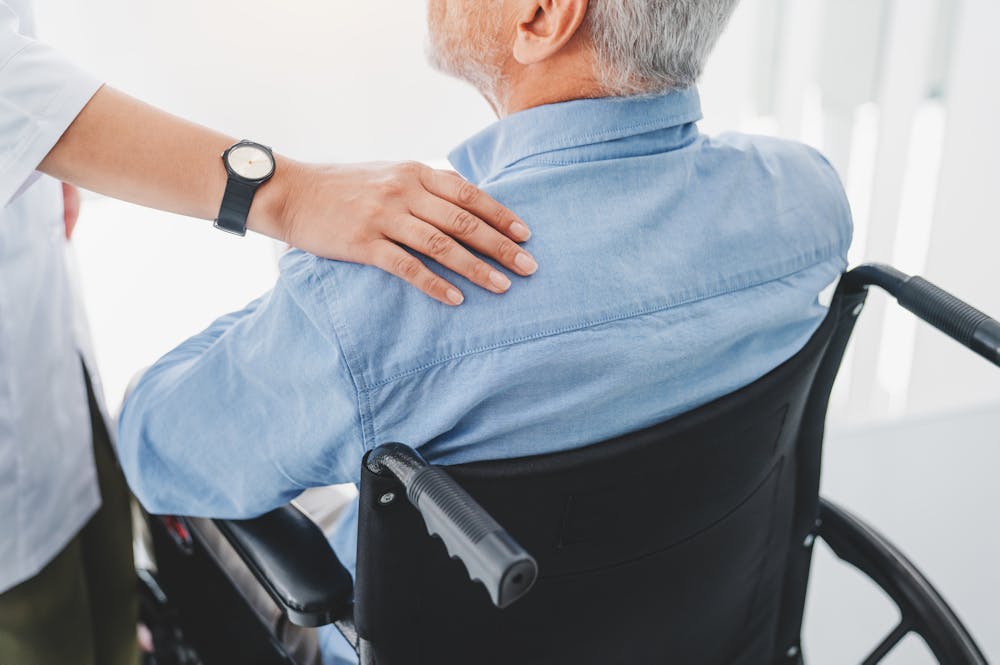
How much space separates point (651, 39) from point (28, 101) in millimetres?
517

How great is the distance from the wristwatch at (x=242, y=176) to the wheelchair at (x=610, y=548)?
28cm

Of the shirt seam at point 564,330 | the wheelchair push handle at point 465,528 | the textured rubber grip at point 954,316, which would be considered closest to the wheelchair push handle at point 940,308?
the textured rubber grip at point 954,316

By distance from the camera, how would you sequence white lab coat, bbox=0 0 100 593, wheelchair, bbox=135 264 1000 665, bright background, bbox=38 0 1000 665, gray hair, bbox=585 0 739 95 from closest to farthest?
wheelchair, bbox=135 264 1000 665 → gray hair, bbox=585 0 739 95 → white lab coat, bbox=0 0 100 593 → bright background, bbox=38 0 1000 665

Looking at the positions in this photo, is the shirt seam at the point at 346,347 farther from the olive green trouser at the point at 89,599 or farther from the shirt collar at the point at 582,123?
the olive green trouser at the point at 89,599

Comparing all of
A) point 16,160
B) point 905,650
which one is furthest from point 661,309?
point 905,650

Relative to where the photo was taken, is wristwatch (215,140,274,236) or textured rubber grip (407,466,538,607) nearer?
textured rubber grip (407,466,538,607)

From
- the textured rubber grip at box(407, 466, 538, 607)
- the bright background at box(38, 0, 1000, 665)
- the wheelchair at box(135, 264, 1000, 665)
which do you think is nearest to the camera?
the textured rubber grip at box(407, 466, 538, 607)

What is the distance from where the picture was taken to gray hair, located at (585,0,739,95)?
61 centimetres

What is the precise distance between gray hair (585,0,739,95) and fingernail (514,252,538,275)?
7.8 inches

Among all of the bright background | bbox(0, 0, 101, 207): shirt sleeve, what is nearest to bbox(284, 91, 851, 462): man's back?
bbox(0, 0, 101, 207): shirt sleeve

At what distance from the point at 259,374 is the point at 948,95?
1518mm

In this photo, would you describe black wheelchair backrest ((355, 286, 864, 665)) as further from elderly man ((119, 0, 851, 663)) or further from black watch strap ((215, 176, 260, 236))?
black watch strap ((215, 176, 260, 236))

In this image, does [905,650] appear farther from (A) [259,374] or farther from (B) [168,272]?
(B) [168,272]

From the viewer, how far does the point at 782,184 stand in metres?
0.70
